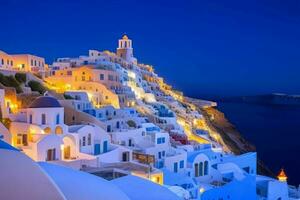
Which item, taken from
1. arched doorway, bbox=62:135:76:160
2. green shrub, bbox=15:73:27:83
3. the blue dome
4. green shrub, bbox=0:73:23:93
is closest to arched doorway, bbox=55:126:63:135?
arched doorway, bbox=62:135:76:160

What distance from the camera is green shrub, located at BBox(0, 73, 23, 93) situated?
97.3 feet

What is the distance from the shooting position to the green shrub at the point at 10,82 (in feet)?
97.3

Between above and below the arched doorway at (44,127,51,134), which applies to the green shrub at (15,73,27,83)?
above

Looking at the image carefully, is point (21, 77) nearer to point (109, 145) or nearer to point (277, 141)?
point (109, 145)

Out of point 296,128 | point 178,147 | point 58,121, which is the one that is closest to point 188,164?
point 178,147

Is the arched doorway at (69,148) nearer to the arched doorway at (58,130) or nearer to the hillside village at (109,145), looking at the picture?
the hillside village at (109,145)

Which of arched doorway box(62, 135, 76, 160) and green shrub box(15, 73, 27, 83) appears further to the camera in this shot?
green shrub box(15, 73, 27, 83)

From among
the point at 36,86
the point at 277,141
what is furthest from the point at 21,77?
the point at 277,141

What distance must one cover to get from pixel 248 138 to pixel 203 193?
53.5 meters

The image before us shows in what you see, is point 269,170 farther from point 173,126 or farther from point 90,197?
point 90,197

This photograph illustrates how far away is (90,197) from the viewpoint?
21.8ft

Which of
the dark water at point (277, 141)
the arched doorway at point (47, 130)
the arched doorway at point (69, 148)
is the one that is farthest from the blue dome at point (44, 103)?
the dark water at point (277, 141)

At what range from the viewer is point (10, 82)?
30094mm

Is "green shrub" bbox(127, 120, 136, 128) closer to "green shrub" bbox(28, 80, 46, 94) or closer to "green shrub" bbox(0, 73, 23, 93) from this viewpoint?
"green shrub" bbox(28, 80, 46, 94)
